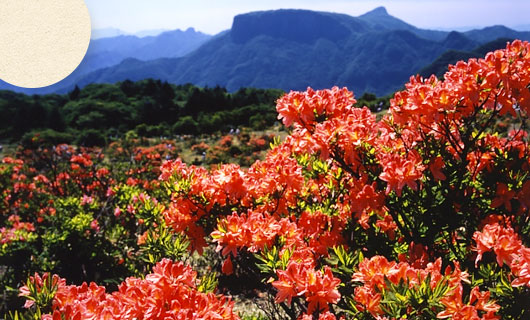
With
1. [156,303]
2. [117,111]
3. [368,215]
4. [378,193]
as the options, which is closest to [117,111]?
[117,111]

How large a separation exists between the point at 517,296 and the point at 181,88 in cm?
5611

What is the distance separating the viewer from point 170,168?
2.69 m

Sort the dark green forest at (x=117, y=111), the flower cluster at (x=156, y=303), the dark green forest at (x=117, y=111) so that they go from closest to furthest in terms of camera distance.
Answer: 1. the flower cluster at (x=156, y=303)
2. the dark green forest at (x=117, y=111)
3. the dark green forest at (x=117, y=111)

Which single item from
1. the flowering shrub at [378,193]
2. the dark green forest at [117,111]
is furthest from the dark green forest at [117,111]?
the flowering shrub at [378,193]

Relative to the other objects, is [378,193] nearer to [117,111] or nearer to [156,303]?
[156,303]

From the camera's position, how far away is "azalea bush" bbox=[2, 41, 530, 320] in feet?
5.11

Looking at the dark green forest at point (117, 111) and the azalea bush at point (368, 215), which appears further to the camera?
the dark green forest at point (117, 111)

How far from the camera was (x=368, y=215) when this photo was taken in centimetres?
274

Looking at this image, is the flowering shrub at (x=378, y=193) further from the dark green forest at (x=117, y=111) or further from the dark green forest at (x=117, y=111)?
the dark green forest at (x=117, y=111)

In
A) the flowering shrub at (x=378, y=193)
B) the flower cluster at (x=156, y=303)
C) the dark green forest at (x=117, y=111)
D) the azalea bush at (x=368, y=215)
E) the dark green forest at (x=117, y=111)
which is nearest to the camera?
the flower cluster at (x=156, y=303)

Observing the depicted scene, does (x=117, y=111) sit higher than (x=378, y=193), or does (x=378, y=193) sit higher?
(x=378, y=193)

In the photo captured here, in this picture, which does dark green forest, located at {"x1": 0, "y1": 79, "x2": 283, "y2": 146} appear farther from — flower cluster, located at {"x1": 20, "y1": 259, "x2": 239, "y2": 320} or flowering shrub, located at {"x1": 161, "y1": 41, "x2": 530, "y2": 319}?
flower cluster, located at {"x1": 20, "y1": 259, "x2": 239, "y2": 320}

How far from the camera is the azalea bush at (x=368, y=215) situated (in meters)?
1.56

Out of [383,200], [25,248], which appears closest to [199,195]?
[383,200]
